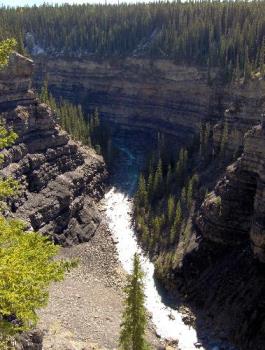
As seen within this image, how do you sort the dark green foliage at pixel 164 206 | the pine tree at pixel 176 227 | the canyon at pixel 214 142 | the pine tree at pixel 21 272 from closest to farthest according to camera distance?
the pine tree at pixel 21 272
the canyon at pixel 214 142
the pine tree at pixel 176 227
the dark green foliage at pixel 164 206

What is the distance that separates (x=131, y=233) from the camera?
82500mm

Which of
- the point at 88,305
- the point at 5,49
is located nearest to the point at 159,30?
the point at 88,305

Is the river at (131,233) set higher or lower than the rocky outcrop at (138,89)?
lower

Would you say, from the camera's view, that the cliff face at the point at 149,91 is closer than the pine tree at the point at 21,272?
No

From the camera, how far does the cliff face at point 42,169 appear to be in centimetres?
7550

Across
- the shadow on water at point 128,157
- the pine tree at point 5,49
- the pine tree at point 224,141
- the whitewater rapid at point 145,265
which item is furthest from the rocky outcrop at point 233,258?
the pine tree at point 5,49

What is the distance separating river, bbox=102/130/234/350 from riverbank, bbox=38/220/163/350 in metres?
2.15

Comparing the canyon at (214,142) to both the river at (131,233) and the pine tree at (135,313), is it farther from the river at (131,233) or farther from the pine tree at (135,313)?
the pine tree at (135,313)

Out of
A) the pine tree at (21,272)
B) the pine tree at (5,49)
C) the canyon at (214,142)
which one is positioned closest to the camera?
the pine tree at (21,272)

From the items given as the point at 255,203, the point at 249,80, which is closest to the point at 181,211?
the point at 255,203

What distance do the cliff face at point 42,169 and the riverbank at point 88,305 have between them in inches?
237

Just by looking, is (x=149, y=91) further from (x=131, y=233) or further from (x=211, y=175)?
(x=131, y=233)

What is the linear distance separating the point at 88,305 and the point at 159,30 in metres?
117

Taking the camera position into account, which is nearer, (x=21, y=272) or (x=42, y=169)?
(x=21, y=272)
